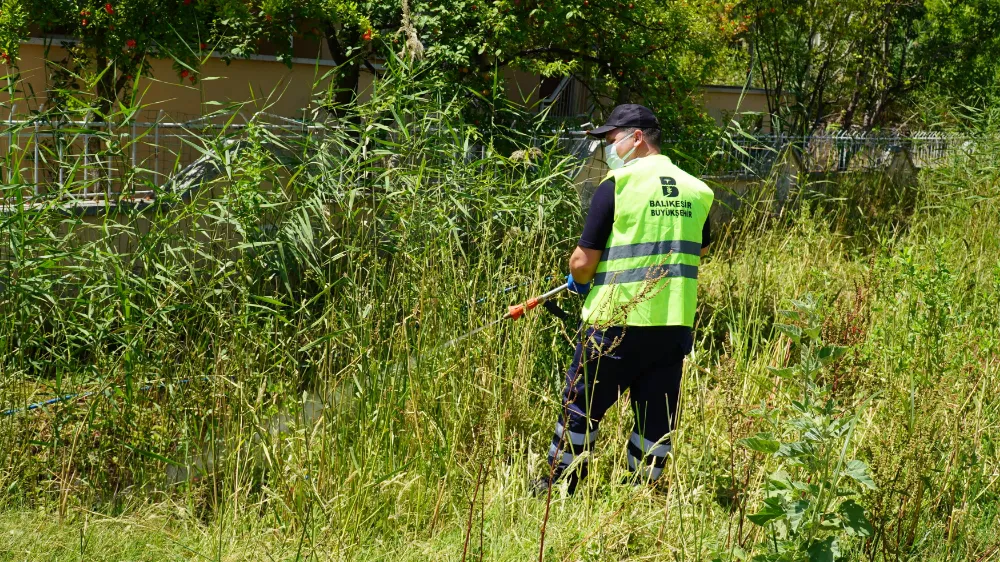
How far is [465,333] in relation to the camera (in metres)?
4.13

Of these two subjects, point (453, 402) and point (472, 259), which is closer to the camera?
point (453, 402)

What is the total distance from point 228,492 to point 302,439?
1.19ft

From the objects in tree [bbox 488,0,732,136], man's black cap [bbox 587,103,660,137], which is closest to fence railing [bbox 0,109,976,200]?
tree [bbox 488,0,732,136]

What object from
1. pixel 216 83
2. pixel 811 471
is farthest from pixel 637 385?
pixel 216 83

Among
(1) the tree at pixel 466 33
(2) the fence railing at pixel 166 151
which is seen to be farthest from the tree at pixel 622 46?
(2) the fence railing at pixel 166 151

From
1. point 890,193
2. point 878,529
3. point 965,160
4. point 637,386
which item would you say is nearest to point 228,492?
point 637,386

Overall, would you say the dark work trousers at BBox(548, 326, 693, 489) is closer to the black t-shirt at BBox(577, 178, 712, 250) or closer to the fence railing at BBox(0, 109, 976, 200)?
the black t-shirt at BBox(577, 178, 712, 250)

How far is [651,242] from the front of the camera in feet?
12.5

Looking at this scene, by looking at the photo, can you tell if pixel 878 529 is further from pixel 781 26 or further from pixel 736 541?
pixel 781 26

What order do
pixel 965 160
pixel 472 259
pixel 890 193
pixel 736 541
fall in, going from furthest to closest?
pixel 890 193 < pixel 965 160 < pixel 472 259 < pixel 736 541

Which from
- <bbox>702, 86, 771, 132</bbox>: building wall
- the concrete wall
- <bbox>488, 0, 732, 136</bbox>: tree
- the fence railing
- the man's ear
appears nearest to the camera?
the man's ear

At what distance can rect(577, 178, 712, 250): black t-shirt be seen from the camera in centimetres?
381

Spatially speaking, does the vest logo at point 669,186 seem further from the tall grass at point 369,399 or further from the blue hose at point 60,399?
the blue hose at point 60,399

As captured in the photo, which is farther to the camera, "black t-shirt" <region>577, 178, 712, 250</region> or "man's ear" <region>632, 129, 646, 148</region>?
"man's ear" <region>632, 129, 646, 148</region>
